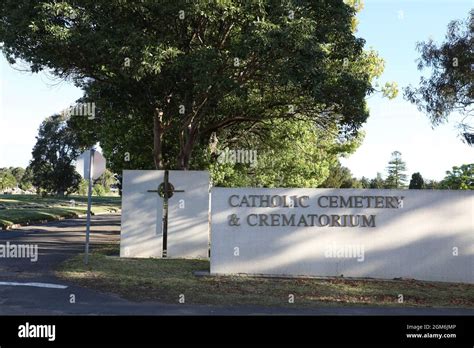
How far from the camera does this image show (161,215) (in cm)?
1557

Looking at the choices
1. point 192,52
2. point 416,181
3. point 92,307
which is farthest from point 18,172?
point 92,307

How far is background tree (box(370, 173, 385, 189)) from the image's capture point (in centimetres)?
7601

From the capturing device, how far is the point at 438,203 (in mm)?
12312

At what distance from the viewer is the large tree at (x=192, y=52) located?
13.0 metres

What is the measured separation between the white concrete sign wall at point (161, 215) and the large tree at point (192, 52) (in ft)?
6.98

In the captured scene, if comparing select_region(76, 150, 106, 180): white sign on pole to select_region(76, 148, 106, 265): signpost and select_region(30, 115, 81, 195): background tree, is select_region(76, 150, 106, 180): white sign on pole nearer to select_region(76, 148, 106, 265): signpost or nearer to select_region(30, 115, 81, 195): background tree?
select_region(76, 148, 106, 265): signpost

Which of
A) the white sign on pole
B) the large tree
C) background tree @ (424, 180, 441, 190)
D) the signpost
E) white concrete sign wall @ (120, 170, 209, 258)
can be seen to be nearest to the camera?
the large tree

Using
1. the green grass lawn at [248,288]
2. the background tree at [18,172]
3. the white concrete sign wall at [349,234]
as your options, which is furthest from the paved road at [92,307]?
the background tree at [18,172]

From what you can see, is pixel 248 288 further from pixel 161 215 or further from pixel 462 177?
pixel 462 177

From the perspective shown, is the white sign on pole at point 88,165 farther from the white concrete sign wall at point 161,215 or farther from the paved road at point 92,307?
the paved road at point 92,307

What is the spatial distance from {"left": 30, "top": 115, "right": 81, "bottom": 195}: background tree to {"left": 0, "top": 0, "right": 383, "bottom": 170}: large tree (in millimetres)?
46884

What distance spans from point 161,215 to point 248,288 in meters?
5.77

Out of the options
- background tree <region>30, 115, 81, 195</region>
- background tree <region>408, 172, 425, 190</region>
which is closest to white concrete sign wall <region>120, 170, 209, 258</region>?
background tree <region>408, 172, 425, 190</region>
